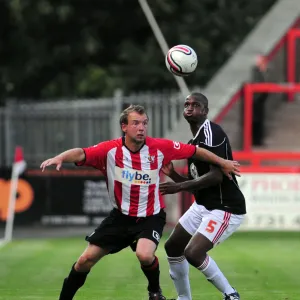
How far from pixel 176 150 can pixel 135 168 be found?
45cm

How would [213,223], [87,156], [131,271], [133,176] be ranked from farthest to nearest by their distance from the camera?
[131,271] → [213,223] → [133,176] → [87,156]

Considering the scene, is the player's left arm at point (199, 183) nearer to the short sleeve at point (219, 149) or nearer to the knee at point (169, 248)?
the short sleeve at point (219, 149)

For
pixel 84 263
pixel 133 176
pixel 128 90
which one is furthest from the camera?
pixel 128 90

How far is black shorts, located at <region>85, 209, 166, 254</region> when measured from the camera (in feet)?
34.6

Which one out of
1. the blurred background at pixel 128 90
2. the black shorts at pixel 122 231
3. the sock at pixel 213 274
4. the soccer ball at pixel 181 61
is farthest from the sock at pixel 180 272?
the blurred background at pixel 128 90

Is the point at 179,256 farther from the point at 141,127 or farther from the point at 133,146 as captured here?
the point at 141,127

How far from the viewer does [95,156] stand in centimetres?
1041

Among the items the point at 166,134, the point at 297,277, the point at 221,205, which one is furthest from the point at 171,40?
the point at 221,205

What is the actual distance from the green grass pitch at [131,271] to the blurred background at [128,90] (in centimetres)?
261

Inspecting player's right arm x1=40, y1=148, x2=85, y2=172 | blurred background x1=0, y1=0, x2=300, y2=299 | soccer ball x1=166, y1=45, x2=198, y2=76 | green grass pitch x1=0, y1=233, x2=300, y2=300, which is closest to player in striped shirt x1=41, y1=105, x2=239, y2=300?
player's right arm x1=40, y1=148, x2=85, y2=172

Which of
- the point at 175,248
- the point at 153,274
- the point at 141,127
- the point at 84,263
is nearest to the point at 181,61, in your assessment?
the point at 141,127

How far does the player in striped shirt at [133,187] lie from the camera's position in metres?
10.5

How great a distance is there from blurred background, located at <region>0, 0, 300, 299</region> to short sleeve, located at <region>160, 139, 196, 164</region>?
11854 millimetres

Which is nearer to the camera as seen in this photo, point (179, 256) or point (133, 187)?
point (133, 187)
